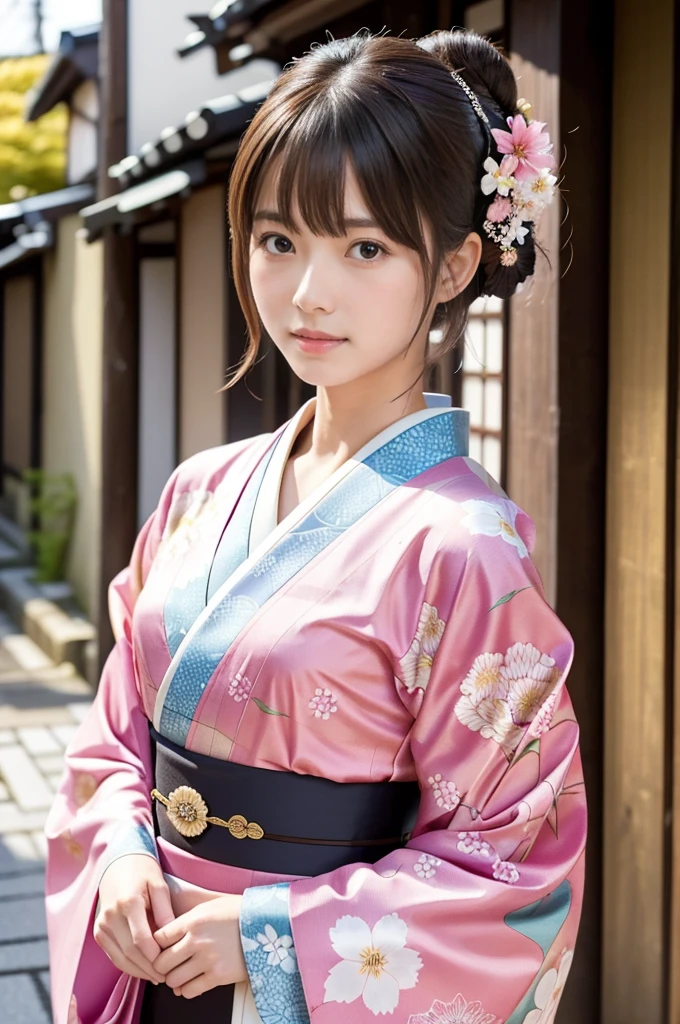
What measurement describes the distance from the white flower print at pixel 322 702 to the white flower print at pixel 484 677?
0.62 feet

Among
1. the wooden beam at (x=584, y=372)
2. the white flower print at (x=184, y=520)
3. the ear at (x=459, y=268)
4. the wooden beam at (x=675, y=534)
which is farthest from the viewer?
the wooden beam at (x=584, y=372)

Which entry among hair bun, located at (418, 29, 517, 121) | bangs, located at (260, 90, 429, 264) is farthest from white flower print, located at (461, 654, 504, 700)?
hair bun, located at (418, 29, 517, 121)

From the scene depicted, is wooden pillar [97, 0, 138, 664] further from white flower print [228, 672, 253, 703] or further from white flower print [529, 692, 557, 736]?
white flower print [529, 692, 557, 736]

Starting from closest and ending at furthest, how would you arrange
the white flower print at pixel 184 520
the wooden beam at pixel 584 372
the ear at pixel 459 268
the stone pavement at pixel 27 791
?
1. the ear at pixel 459 268
2. the white flower print at pixel 184 520
3. the wooden beam at pixel 584 372
4. the stone pavement at pixel 27 791

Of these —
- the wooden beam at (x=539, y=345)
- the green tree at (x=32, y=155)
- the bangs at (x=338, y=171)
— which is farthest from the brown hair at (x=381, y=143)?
the green tree at (x=32, y=155)

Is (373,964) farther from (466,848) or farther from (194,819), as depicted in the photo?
(194,819)

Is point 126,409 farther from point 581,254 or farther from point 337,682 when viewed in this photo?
point 337,682

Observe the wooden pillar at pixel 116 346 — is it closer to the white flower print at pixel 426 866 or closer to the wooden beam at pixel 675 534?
the wooden beam at pixel 675 534

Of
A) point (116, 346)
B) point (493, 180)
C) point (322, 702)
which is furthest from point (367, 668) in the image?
point (116, 346)

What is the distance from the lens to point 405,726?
1.89 meters

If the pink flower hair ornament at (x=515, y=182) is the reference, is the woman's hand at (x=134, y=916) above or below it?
below

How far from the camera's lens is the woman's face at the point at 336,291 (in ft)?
6.11

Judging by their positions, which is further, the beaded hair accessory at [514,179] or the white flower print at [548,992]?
the beaded hair accessory at [514,179]

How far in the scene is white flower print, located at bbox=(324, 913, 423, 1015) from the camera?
5.87 feet
